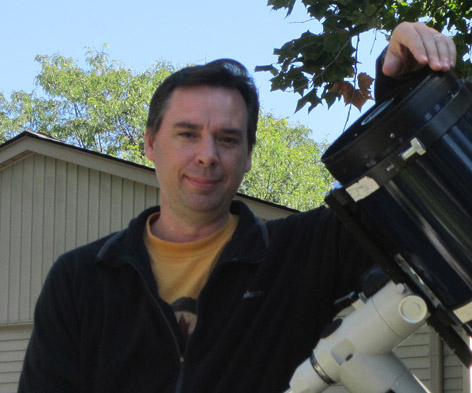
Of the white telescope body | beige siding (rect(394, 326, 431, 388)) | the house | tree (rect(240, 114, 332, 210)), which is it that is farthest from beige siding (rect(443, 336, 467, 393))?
tree (rect(240, 114, 332, 210))

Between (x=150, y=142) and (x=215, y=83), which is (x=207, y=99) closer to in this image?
(x=215, y=83)

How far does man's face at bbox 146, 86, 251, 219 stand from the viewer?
2682 mm

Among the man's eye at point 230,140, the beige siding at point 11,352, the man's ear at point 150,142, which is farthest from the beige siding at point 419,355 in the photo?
the man's eye at point 230,140

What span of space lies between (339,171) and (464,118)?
29 centimetres

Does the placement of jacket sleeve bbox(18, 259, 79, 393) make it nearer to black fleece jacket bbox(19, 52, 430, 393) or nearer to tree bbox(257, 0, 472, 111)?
black fleece jacket bbox(19, 52, 430, 393)

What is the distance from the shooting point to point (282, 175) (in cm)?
3266

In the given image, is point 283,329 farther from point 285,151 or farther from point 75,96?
point 75,96

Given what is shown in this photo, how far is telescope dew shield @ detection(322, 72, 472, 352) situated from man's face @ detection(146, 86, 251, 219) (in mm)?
768

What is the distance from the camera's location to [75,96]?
1396 inches

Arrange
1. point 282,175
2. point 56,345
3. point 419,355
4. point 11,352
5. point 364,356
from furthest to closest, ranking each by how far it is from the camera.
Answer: point 282,175 < point 11,352 < point 419,355 < point 56,345 < point 364,356

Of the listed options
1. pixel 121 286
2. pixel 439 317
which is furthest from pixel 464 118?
pixel 121 286

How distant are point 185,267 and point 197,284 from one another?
0.25 feet

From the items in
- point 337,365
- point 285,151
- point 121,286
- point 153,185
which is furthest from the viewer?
point 285,151

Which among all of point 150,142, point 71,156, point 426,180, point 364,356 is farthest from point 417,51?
point 71,156
